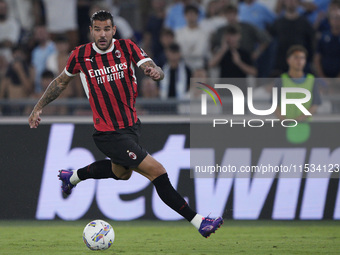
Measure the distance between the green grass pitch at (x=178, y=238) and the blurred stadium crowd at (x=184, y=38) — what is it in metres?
2.67

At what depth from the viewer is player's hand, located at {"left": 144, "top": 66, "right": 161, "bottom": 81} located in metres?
6.81

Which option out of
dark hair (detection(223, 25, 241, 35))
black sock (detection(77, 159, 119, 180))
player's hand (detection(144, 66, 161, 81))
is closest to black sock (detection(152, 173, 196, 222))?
black sock (detection(77, 159, 119, 180))

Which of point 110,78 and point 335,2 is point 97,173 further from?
point 335,2

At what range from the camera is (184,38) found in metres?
12.6

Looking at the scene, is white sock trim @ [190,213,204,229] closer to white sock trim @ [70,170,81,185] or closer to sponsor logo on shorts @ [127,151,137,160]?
sponsor logo on shorts @ [127,151,137,160]

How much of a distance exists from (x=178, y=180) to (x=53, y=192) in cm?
161

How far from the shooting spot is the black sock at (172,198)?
730 centimetres

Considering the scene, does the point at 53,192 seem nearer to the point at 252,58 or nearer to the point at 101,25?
the point at 101,25

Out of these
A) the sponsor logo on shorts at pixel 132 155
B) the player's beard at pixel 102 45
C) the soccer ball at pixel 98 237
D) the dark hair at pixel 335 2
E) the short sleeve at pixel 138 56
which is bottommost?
the soccer ball at pixel 98 237

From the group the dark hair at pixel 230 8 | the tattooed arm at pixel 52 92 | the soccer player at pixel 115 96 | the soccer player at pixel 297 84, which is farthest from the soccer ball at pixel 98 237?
the dark hair at pixel 230 8

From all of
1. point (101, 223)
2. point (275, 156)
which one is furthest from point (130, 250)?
point (275, 156)

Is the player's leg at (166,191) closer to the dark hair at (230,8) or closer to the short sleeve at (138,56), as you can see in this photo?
the short sleeve at (138,56)

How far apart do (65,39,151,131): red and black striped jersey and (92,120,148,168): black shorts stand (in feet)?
0.22

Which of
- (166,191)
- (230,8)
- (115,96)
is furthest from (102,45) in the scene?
(230,8)
